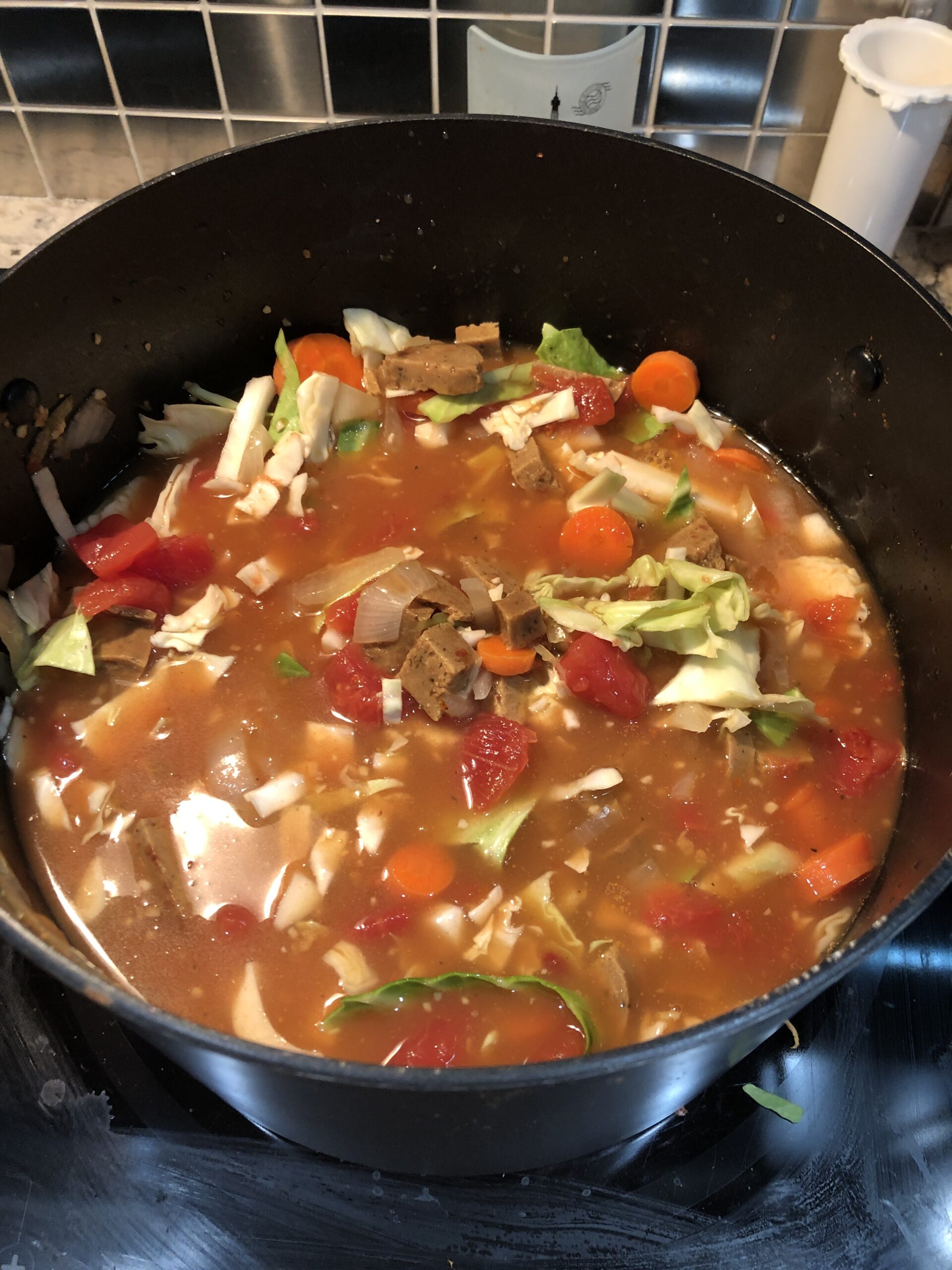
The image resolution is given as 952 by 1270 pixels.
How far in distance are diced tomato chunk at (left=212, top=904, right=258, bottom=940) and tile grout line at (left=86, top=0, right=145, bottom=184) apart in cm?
192

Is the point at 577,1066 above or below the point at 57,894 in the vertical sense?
above

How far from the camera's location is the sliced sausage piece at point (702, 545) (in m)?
2.12

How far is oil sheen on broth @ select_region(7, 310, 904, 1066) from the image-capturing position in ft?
5.54

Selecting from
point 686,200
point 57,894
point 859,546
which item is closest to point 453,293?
point 686,200

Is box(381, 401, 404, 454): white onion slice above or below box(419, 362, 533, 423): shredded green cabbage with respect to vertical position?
below

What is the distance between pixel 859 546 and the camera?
90.3 inches

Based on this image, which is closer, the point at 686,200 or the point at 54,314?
the point at 54,314

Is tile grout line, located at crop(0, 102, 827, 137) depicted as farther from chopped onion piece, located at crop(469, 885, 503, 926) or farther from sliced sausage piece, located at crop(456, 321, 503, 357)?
chopped onion piece, located at crop(469, 885, 503, 926)

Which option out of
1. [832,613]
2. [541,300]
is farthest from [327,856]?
[541,300]

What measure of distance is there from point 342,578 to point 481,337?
0.74 meters

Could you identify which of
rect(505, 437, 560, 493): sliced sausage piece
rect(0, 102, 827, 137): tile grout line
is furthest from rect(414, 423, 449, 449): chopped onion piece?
rect(0, 102, 827, 137): tile grout line

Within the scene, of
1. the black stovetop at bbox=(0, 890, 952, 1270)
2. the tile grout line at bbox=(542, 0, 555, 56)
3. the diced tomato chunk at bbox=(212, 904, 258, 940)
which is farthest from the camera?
the tile grout line at bbox=(542, 0, 555, 56)

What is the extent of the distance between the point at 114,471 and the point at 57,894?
103cm

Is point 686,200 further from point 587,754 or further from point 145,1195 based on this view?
point 145,1195
